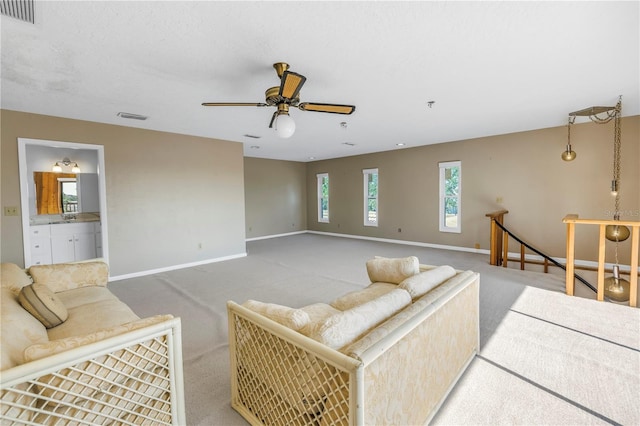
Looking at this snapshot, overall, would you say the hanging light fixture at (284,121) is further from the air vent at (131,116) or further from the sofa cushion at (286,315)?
the air vent at (131,116)

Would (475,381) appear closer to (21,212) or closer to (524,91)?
(524,91)

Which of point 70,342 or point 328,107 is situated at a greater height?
point 328,107

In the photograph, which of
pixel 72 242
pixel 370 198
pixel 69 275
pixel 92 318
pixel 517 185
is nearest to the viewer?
pixel 92 318

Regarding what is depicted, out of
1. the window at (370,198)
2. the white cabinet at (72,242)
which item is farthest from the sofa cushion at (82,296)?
the window at (370,198)

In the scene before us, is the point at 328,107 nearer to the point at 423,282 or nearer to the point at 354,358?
the point at 423,282

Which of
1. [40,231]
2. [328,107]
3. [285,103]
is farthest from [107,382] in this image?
[40,231]

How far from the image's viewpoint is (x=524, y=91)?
10.9ft

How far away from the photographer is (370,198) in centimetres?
837

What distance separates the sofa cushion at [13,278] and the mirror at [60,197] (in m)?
1.92

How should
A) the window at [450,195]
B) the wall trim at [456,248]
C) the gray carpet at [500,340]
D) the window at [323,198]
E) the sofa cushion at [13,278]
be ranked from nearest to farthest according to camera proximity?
1. the gray carpet at [500,340]
2. the sofa cushion at [13,278]
3. the wall trim at [456,248]
4. the window at [450,195]
5. the window at [323,198]

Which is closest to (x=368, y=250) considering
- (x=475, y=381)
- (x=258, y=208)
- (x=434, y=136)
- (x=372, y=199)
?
(x=372, y=199)

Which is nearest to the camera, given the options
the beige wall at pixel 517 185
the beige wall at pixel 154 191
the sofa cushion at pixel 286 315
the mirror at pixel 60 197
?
the sofa cushion at pixel 286 315

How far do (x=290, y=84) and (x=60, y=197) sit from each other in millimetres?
6673

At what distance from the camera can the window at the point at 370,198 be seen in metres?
8.21
